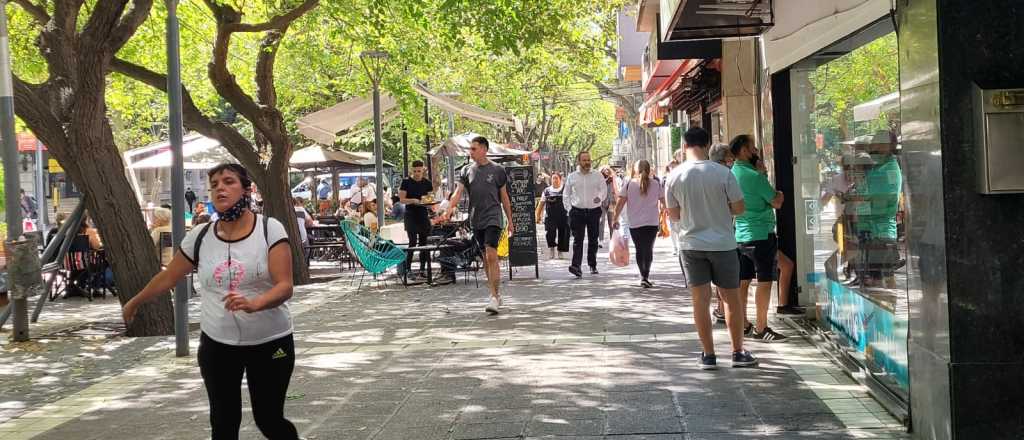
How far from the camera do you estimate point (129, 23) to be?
1141 cm

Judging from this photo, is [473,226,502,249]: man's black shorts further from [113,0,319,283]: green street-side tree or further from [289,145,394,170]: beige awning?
[289,145,394,170]: beige awning

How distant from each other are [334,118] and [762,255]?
40.8 ft

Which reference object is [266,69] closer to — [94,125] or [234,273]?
[94,125]

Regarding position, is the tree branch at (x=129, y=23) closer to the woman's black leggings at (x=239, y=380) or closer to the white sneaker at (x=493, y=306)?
the white sneaker at (x=493, y=306)

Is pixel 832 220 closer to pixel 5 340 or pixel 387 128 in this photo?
pixel 5 340

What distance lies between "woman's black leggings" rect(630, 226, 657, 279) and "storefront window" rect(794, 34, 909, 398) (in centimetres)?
403

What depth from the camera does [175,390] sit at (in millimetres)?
8000

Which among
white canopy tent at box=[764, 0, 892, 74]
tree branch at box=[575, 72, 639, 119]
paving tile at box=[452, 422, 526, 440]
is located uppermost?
tree branch at box=[575, 72, 639, 119]

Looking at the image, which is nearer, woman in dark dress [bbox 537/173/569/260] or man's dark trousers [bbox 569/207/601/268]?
man's dark trousers [bbox 569/207/601/268]

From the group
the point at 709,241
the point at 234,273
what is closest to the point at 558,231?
the point at 709,241

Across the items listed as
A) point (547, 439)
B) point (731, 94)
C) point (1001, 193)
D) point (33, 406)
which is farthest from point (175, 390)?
point (731, 94)

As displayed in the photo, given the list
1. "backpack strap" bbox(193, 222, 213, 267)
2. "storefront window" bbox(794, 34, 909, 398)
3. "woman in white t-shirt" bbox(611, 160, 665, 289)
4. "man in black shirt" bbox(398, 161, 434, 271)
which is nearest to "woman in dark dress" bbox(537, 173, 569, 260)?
"man in black shirt" bbox(398, 161, 434, 271)

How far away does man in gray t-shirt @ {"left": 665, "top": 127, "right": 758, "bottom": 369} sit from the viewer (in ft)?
24.8

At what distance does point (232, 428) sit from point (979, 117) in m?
3.47
